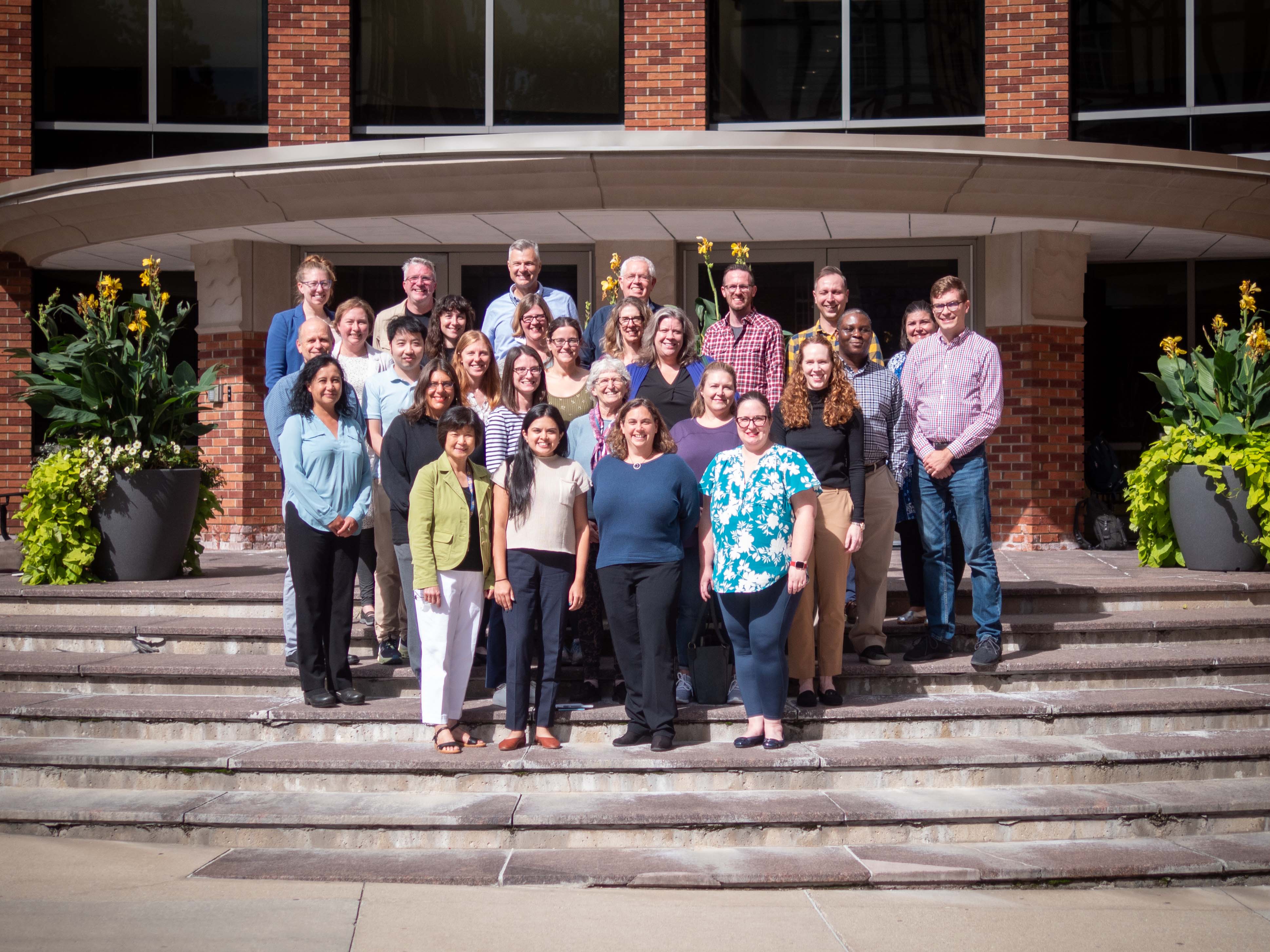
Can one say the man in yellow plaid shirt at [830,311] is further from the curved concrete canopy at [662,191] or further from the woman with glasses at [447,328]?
the curved concrete canopy at [662,191]

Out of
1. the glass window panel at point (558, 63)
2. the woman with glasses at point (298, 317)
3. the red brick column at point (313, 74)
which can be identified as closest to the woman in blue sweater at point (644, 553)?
the woman with glasses at point (298, 317)

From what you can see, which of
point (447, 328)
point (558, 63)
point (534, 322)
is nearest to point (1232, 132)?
point (558, 63)

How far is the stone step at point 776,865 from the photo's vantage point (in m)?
4.46

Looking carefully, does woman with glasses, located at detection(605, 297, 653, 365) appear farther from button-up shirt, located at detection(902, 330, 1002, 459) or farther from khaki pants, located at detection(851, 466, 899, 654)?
button-up shirt, located at detection(902, 330, 1002, 459)

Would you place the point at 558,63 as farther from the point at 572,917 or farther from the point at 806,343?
the point at 572,917

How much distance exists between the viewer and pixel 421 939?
3.87m

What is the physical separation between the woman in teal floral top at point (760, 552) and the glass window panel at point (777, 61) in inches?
246

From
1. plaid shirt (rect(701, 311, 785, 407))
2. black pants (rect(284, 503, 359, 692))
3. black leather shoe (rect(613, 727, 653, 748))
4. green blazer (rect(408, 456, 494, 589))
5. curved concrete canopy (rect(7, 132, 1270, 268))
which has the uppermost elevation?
curved concrete canopy (rect(7, 132, 1270, 268))

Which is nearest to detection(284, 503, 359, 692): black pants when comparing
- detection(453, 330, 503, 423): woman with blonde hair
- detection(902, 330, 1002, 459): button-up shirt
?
detection(453, 330, 503, 423): woman with blonde hair

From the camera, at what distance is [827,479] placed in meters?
5.92

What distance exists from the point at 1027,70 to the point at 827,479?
644 cm

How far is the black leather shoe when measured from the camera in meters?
5.51

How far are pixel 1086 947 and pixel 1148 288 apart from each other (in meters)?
9.08

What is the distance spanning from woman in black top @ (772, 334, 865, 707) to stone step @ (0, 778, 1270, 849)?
85 centimetres
